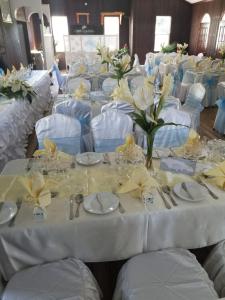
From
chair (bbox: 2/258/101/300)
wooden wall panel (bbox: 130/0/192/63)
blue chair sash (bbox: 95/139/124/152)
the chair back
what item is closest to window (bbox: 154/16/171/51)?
wooden wall panel (bbox: 130/0/192/63)

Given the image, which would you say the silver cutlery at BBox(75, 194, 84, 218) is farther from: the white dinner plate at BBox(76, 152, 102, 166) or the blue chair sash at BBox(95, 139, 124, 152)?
the blue chair sash at BBox(95, 139, 124, 152)

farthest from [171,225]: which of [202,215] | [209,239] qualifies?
[209,239]

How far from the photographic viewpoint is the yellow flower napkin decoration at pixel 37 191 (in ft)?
4.56

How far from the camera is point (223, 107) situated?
4250 mm

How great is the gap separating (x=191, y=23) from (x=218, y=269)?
40.2 ft

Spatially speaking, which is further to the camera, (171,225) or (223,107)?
(223,107)

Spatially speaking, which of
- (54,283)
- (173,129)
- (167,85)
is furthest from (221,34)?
(54,283)

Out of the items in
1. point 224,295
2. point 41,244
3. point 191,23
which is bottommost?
point 224,295

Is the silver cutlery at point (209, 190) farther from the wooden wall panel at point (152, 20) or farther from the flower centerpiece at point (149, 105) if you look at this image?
the wooden wall panel at point (152, 20)

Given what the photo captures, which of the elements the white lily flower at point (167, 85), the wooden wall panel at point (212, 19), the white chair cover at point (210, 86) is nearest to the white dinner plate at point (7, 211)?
the white lily flower at point (167, 85)

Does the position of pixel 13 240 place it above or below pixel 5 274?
above

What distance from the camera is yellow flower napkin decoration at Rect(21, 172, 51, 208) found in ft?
4.56

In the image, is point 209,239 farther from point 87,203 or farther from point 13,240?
point 13,240

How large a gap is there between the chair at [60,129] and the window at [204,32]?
9837mm
